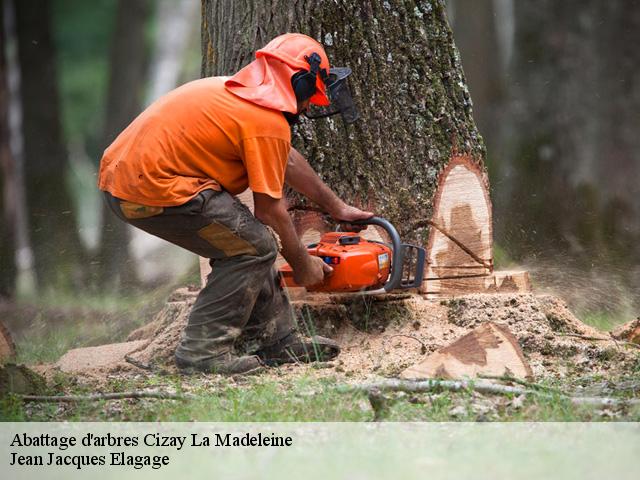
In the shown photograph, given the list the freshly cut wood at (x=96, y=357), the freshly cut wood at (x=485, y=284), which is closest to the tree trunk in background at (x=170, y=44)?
the freshly cut wood at (x=96, y=357)

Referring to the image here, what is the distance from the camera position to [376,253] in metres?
4.39

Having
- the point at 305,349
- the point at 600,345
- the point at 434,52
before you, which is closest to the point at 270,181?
the point at 305,349

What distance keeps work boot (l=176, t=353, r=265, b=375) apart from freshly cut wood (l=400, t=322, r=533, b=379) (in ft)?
2.65

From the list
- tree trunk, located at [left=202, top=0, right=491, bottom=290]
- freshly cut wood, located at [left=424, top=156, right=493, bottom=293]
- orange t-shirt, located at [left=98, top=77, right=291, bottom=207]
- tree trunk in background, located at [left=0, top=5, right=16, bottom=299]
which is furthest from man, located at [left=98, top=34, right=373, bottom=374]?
tree trunk in background, located at [left=0, top=5, right=16, bottom=299]

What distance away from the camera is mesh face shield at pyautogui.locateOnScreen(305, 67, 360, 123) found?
14.2ft

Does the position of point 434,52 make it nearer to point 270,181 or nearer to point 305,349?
point 270,181

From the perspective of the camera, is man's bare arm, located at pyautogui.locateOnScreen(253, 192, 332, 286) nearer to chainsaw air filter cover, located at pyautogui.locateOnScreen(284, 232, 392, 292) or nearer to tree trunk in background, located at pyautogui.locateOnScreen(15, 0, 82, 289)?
chainsaw air filter cover, located at pyautogui.locateOnScreen(284, 232, 392, 292)

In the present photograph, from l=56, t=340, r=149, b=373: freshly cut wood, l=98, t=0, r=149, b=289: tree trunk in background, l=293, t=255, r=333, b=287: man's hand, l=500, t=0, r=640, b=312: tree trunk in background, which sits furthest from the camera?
l=98, t=0, r=149, b=289: tree trunk in background

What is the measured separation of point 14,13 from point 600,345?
7854 mm

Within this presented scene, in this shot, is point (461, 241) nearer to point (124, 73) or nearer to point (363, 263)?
point (363, 263)

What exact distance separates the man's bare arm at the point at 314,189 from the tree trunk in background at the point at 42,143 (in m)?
5.73

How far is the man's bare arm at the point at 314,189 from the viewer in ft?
14.4

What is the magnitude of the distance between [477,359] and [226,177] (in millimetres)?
1447

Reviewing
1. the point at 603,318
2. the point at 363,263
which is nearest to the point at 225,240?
the point at 363,263
